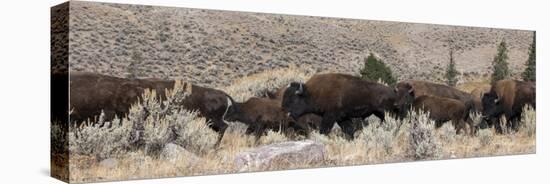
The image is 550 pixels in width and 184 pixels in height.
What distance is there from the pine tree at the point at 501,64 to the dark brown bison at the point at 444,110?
1.13 m

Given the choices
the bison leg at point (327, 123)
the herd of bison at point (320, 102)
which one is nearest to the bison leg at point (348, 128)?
the herd of bison at point (320, 102)

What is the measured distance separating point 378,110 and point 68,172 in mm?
5605

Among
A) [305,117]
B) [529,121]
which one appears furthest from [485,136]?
[305,117]

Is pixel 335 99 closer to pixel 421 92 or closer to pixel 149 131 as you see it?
pixel 421 92

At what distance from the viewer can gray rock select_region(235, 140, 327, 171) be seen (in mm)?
12781

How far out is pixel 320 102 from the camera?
13562 millimetres

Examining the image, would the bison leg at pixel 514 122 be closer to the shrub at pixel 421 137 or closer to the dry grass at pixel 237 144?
the dry grass at pixel 237 144

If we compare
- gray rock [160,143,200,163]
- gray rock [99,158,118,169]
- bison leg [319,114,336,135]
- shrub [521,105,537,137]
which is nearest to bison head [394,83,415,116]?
bison leg [319,114,336,135]

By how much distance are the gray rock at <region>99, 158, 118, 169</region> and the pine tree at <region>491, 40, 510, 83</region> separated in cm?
796

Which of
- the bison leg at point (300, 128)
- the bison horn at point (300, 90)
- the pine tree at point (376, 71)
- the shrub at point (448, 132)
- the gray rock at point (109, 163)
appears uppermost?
the pine tree at point (376, 71)

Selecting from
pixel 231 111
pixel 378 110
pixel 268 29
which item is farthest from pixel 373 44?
Result: pixel 231 111

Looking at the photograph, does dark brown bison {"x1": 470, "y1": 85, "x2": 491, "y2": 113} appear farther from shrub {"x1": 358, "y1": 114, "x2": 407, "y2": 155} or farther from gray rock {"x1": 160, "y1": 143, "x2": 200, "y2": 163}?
gray rock {"x1": 160, "y1": 143, "x2": 200, "y2": 163}

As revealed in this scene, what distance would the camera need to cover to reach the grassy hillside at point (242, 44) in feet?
38.3

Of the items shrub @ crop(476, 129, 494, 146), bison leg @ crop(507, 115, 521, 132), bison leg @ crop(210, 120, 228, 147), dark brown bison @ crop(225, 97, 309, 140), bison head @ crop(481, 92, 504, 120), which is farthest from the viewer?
bison leg @ crop(507, 115, 521, 132)
